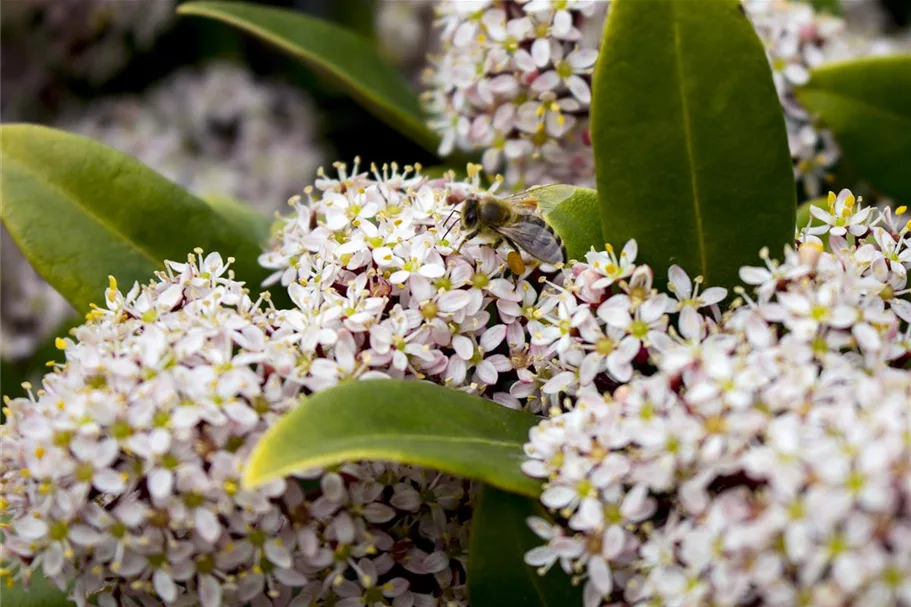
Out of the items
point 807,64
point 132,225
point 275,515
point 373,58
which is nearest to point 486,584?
point 275,515

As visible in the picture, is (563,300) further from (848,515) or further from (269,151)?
(269,151)

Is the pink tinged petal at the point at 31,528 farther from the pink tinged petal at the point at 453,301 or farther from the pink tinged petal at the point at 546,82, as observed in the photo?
the pink tinged petal at the point at 546,82

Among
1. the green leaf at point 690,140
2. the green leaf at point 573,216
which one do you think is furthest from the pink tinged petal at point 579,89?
the green leaf at point 690,140

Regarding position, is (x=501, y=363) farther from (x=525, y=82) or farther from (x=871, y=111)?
(x=871, y=111)

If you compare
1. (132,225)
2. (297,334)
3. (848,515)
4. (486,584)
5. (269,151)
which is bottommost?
(269,151)

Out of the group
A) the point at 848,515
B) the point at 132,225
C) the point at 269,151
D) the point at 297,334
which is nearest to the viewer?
the point at 848,515

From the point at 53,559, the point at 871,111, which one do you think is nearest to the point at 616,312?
the point at 53,559
